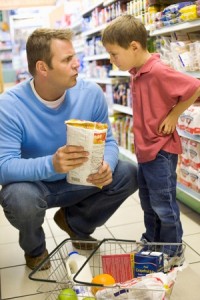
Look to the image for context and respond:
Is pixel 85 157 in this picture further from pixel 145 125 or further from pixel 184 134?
pixel 184 134

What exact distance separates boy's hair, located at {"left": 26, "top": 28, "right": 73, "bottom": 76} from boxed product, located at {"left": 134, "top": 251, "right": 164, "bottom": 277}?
956mm

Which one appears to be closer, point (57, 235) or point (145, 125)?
point (145, 125)

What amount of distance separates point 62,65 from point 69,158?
1.67ft

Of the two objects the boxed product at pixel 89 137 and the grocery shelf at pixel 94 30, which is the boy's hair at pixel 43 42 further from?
the grocery shelf at pixel 94 30

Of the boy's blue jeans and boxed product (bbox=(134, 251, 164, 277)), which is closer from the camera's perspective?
boxed product (bbox=(134, 251, 164, 277))

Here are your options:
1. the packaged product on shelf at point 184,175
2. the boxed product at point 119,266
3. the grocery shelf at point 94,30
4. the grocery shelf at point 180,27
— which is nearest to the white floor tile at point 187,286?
the boxed product at point 119,266

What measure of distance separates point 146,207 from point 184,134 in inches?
25.2

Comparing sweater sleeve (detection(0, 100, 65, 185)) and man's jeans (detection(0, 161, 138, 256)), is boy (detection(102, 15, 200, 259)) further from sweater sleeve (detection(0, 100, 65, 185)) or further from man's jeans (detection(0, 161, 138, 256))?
sweater sleeve (detection(0, 100, 65, 185))

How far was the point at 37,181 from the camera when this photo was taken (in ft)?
6.16

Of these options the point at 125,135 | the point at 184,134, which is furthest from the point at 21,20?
the point at 184,134

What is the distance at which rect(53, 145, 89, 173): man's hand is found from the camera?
1.51 meters

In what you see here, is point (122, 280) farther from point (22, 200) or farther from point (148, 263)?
point (22, 200)

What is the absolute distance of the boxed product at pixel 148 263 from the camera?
61.4 inches

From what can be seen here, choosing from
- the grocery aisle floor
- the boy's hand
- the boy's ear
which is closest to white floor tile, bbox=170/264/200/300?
the grocery aisle floor
